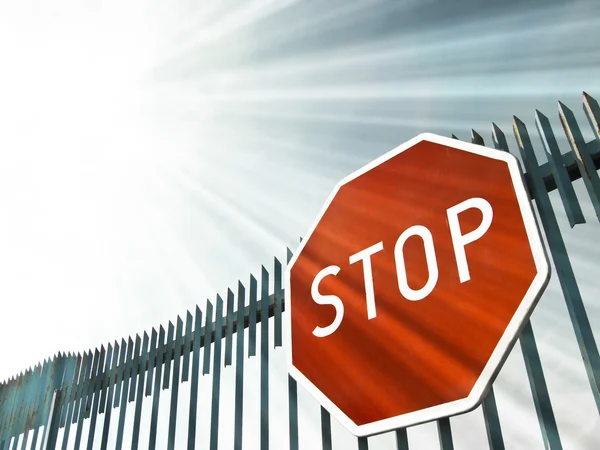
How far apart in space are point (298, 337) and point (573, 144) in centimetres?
162

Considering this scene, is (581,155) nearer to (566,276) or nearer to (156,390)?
(566,276)

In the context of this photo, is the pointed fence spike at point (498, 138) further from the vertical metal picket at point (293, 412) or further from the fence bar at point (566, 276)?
the vertical metal picket at point (293, 412)

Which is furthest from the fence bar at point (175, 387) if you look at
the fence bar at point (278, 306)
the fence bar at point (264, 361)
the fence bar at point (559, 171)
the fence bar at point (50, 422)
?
the fence bar at point (559, 171)

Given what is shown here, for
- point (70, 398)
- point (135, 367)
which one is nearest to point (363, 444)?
point (135, 367)

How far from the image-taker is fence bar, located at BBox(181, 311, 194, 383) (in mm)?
3592

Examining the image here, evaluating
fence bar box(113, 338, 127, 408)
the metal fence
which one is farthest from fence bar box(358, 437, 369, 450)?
fence bar box(113, 338, 127, 408)

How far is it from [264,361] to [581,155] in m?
2.09

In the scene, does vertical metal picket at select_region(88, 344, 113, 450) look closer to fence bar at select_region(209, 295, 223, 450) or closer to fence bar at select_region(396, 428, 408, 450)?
fence bar at select_region(209, 295, 223, 450)

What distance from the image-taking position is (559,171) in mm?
2227

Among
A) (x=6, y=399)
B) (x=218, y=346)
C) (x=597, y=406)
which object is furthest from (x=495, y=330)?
(x=6, y=399)

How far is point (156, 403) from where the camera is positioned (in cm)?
365

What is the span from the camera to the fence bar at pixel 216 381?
3.07m

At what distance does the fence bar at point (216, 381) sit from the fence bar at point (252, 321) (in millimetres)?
313

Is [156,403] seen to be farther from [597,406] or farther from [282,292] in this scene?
[597,406]
